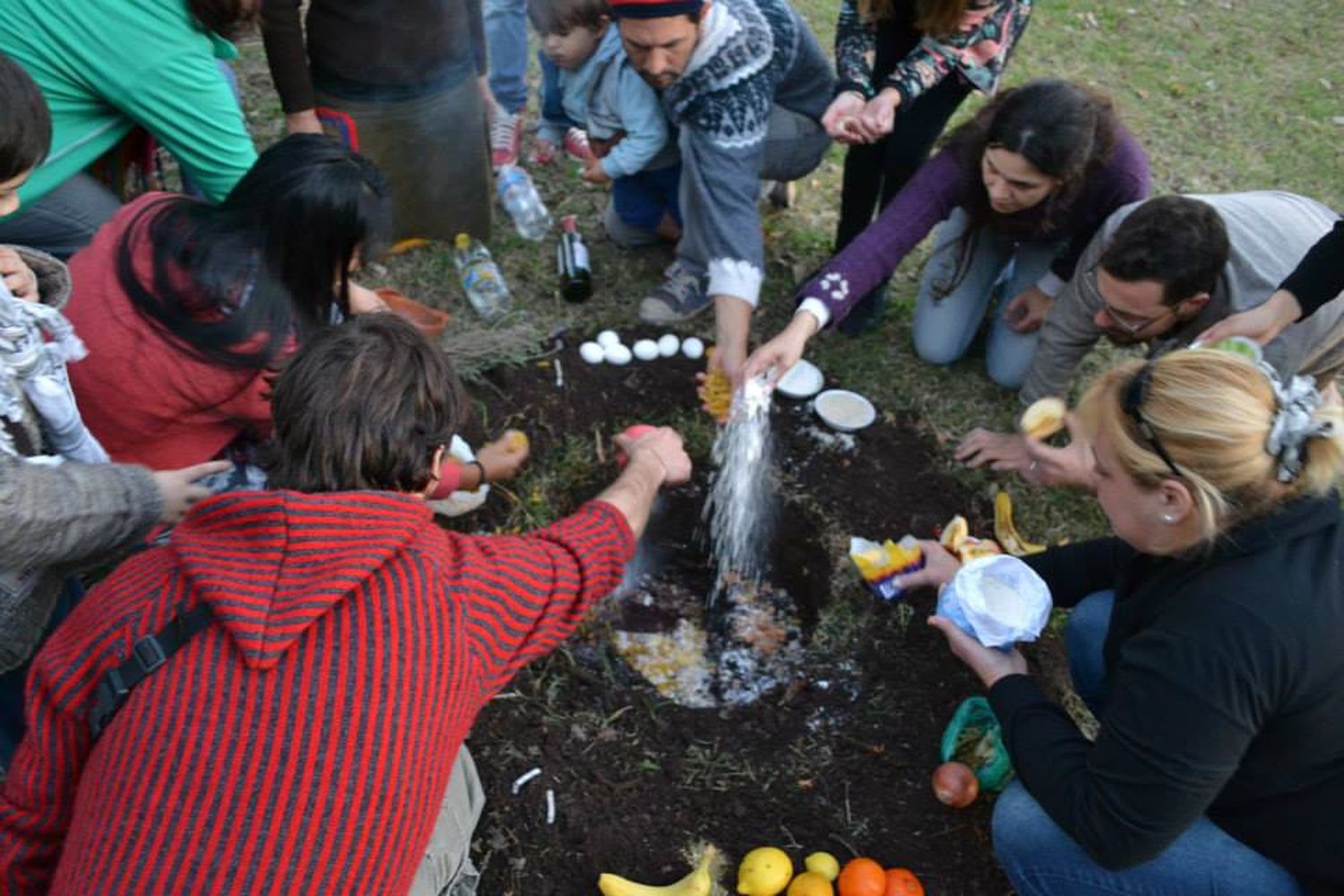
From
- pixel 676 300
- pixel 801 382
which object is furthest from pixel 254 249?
pixel 801 382

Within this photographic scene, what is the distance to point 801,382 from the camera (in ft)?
12.8

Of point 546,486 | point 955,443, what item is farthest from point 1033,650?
point 546,486

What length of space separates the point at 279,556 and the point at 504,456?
190 cm

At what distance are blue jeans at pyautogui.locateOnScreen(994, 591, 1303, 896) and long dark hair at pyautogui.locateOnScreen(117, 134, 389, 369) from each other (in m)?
2.19

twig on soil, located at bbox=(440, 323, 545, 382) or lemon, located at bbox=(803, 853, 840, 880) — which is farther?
twig on soil, located at bbox=(440, 323, 545, 382)

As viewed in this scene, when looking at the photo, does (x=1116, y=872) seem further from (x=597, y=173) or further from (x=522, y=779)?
(x=597, y=173)

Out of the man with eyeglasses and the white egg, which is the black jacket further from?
the white egg

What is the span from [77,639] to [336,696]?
0.46 meters

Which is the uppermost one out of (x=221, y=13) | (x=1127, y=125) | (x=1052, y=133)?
(x=221, y=13)

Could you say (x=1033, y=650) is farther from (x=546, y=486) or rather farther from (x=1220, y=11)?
(x=1220, y=11)

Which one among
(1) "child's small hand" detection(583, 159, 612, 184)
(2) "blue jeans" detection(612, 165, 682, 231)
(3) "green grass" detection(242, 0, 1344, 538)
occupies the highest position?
(1) "child's small hand" detection(583, 159, 612, 184)

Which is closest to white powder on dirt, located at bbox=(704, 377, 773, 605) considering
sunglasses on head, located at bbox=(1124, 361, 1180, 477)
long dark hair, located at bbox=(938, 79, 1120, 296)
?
long dark hair, located at bbox=(938, 79, 1120, 296)

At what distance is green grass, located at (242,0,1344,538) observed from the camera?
404cm

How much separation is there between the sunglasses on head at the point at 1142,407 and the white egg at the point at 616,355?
2427 millimetres
